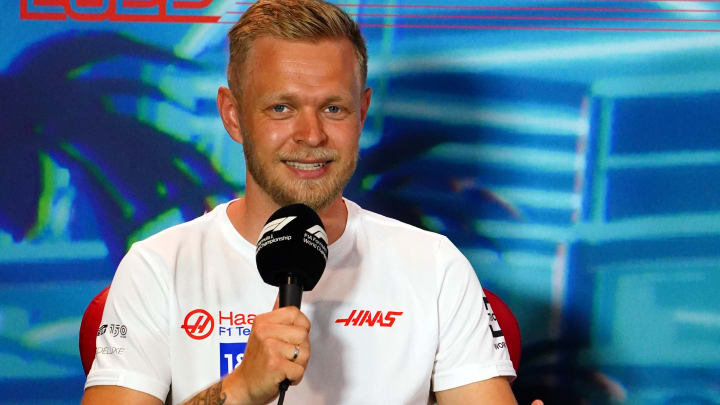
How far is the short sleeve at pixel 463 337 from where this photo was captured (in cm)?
161

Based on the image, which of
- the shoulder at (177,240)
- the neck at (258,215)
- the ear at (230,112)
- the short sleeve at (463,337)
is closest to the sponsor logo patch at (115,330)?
the shoulder at (177,240)

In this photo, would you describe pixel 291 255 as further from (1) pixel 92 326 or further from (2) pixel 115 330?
(1) pixel 92 326

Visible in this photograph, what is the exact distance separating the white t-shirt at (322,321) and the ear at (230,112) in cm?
17

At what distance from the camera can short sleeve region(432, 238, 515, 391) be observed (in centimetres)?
161

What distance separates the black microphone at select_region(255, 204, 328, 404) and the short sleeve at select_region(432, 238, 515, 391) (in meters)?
0.41

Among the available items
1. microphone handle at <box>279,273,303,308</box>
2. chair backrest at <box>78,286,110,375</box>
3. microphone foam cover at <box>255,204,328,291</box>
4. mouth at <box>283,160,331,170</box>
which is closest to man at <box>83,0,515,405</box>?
mouth at <box>283,160,331,170</box>

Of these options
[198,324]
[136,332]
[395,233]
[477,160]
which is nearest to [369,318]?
[395,233]

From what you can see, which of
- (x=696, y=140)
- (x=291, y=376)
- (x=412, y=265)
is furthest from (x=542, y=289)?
(x=291, y=376)

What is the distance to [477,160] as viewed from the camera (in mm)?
2217

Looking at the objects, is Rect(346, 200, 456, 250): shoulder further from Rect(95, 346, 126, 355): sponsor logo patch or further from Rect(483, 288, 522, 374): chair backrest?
Rect(95, 346, 126, 355): sponsor logo patch

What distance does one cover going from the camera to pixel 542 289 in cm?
221

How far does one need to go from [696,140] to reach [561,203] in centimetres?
34

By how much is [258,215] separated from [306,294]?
16 cm

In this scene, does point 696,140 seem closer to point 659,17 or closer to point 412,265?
point 659,17
